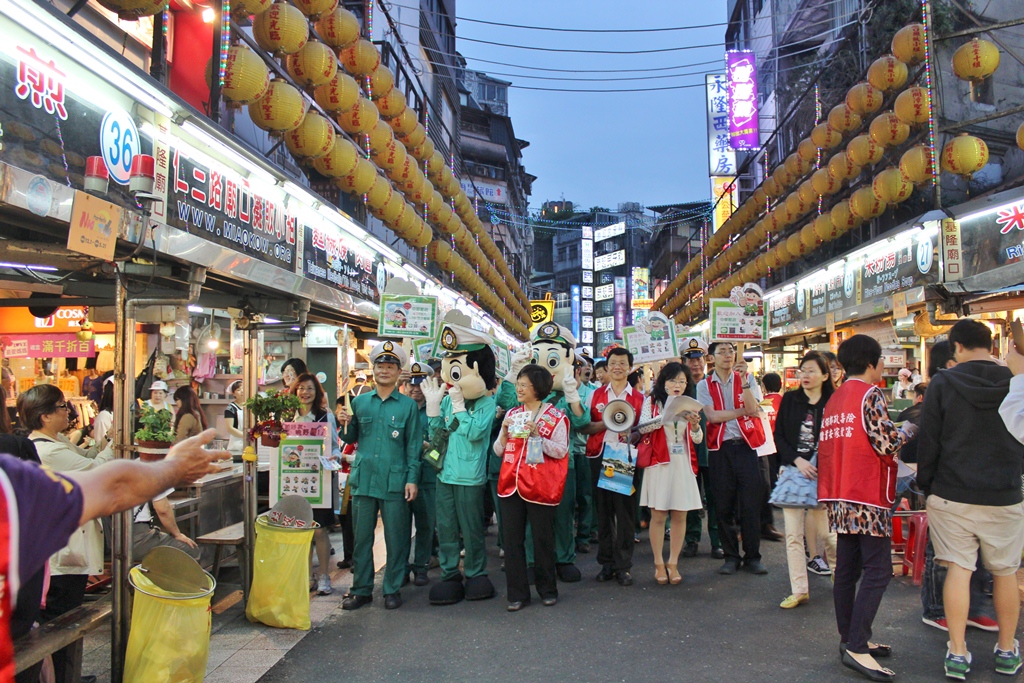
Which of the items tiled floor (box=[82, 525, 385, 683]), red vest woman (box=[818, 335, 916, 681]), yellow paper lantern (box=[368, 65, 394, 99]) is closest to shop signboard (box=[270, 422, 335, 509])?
tiled floor (box=[82, 525, 385, 683])

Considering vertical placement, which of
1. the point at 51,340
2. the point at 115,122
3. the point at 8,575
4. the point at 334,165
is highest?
the point at 334,165

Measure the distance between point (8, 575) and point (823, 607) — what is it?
18.6 feet

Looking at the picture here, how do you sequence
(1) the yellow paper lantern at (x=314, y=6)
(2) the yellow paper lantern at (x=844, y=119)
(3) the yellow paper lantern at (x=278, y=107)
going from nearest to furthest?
(3) the yellow paper lantern at (x=278, y=107) → (1) the yellow paper lantern at (x=314, y=6) → (2) the yellow paper lantern at (x=844, y=119)

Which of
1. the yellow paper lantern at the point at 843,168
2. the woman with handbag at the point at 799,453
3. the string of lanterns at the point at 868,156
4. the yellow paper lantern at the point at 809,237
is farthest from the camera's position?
the yellow paper lantern at the point at 809,237

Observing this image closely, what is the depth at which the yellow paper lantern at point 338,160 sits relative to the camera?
9930 millimetres

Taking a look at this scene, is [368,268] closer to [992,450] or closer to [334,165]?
[334,165]

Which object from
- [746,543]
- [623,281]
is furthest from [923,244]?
[623,281]

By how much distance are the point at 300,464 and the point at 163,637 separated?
2.38 m

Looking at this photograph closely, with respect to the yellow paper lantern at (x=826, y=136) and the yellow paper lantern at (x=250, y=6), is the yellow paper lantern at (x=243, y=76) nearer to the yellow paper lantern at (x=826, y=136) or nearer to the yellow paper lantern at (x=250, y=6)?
the yellow paper lantern at (x=250, y=6)

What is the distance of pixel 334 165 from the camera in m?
10.1

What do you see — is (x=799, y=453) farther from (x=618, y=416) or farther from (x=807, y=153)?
(x=807, y=153)

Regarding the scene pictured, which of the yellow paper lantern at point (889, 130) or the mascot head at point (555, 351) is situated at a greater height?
the yellow paper lantern at point (889, 130)

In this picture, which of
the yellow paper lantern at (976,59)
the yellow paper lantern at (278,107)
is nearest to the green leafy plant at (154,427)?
the yellow paper lantern at (278,107)

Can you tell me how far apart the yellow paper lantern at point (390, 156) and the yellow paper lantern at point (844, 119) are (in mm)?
7922
